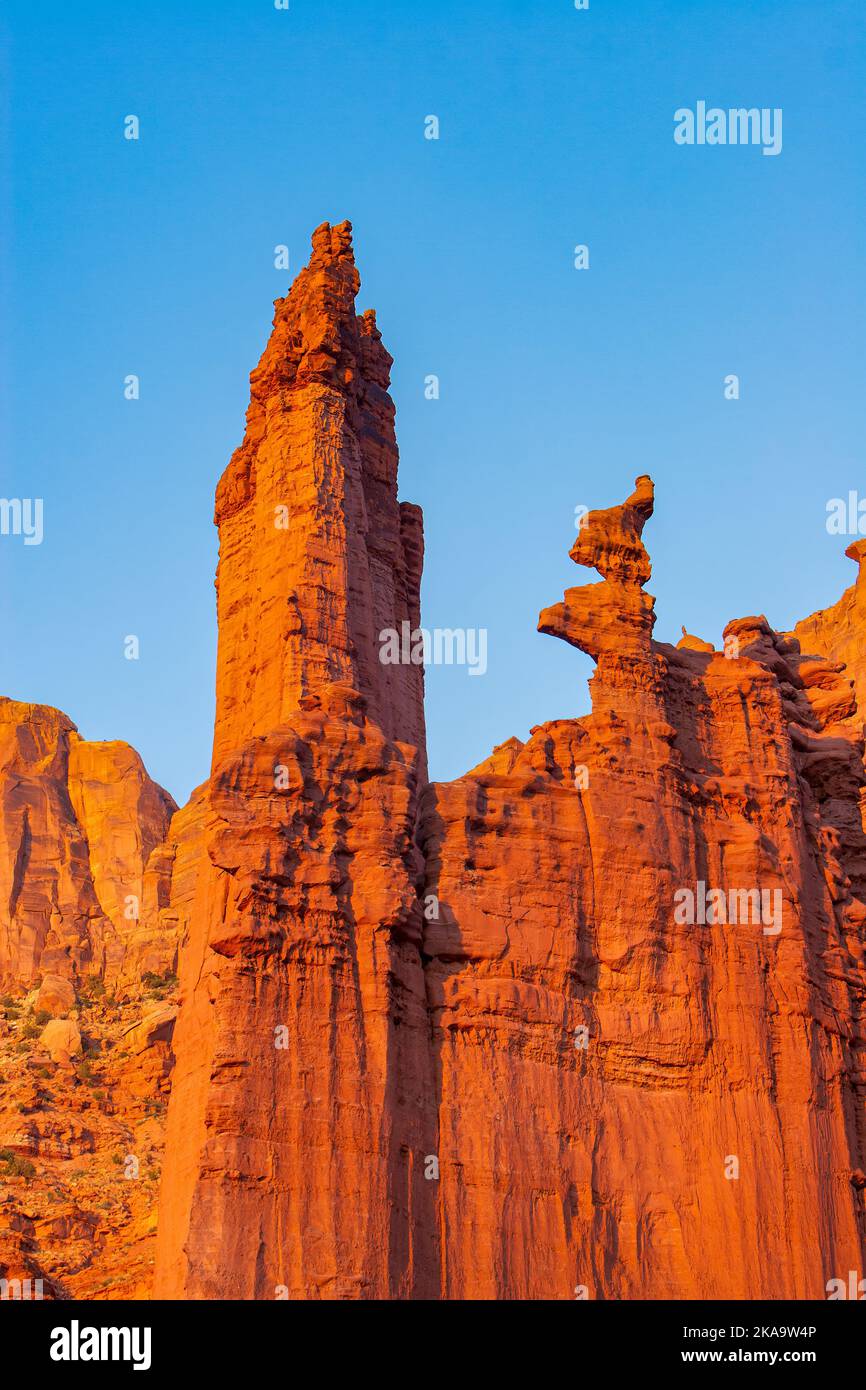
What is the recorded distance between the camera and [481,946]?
3375cm

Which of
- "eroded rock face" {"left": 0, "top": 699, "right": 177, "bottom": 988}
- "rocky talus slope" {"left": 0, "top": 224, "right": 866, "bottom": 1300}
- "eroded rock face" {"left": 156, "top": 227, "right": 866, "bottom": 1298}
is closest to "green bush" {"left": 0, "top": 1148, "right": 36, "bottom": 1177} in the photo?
"rocky talus slope" {"left": 0, "top": 224, "right": 866, "bottom": 1300}

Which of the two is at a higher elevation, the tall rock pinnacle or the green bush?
the tall rock pinnacle

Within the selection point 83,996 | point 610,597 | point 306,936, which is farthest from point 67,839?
point 306,936

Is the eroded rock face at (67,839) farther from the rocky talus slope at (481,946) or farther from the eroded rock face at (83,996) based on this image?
the rocky talus slope at (481,946)

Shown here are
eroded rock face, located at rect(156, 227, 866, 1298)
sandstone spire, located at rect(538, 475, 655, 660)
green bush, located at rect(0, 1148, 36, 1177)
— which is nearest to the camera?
eroded rock face, located at rect(156, 227, 866, 1298)

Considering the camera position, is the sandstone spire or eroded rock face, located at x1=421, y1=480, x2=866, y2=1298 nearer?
eroded rock face, located at x1=421, y1=480, x2=866, y2=1298

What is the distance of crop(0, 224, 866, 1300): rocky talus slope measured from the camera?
30.2 meters

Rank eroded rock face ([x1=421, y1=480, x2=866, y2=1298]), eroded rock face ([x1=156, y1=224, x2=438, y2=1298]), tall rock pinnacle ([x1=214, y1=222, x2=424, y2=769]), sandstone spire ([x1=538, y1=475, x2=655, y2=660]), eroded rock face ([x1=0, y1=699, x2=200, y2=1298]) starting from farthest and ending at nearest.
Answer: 1. eroded rock face ([x1=0, y1=699, x2=200, y2=1298])
2. sandstone spire ([x1=538, y1=475, x2=655, y2=660])
3. tall rock pinnacle ([x1=214, y1=222, x2=424, y2=769])
4. eroded rock face ([x1=421, y1=480, x2=866, y2=1298])
5. eroded rock face ([x1=156, y1=224, x2=438, y2=1298])

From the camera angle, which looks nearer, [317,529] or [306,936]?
[306,936]

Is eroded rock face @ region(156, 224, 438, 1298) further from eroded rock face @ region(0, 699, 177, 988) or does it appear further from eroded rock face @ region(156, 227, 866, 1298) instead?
eroded rock face @ region(0, 699, 177, 988)

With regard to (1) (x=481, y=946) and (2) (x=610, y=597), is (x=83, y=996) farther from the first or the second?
(1) (x=481, y=946)

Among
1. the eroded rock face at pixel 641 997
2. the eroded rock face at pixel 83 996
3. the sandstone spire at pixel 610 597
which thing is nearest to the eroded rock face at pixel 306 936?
the eroded rock face at pixel 641 997

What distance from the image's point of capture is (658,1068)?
34844 mm
